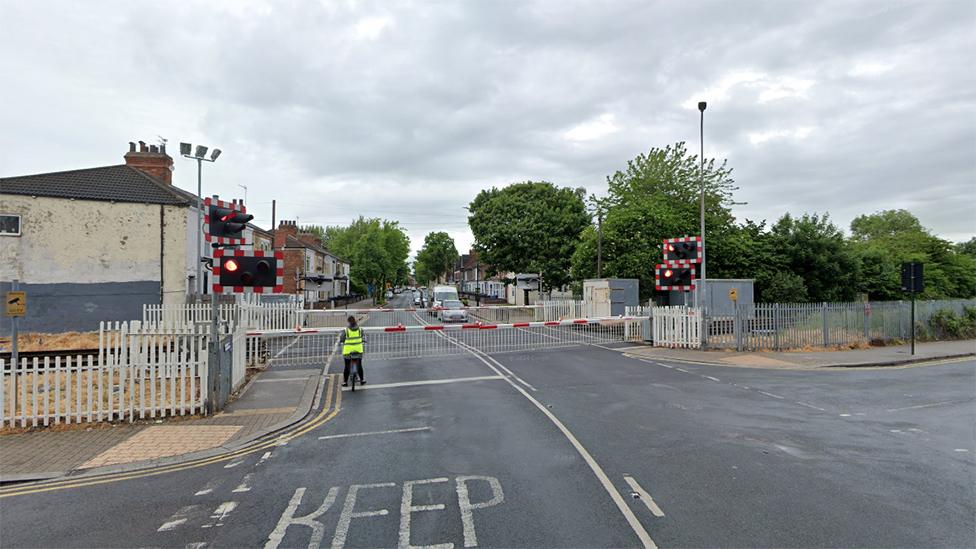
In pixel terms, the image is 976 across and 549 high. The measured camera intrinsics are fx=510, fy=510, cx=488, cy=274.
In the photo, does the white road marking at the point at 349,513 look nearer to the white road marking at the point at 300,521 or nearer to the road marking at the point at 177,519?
the white road marking at the point at 300,521

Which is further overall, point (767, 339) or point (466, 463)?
point (767, 339)

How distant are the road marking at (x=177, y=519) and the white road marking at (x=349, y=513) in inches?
60.2

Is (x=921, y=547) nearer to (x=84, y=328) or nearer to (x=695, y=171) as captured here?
(x=84, y=328)

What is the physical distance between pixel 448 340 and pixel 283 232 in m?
32.4

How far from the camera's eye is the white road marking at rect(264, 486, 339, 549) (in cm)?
448

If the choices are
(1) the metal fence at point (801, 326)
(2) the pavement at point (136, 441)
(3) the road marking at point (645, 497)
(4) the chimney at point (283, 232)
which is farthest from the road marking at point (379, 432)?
(4) the chimney at point (283, 232)

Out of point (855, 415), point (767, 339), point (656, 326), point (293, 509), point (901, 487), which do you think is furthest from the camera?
point (656, 326)

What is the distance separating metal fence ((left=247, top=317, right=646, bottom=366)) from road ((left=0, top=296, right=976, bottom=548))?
23.4ft

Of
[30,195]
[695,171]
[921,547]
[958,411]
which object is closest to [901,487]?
[921,547]

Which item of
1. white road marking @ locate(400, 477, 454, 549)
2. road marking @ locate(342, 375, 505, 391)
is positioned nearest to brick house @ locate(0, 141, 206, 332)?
road marking @ locate(342, 375, 505, 391)

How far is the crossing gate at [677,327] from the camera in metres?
18.6

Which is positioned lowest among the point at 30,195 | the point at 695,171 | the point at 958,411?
the point at 958,411

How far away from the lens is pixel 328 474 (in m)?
6.14

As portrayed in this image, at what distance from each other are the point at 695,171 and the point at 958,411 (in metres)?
29.6
